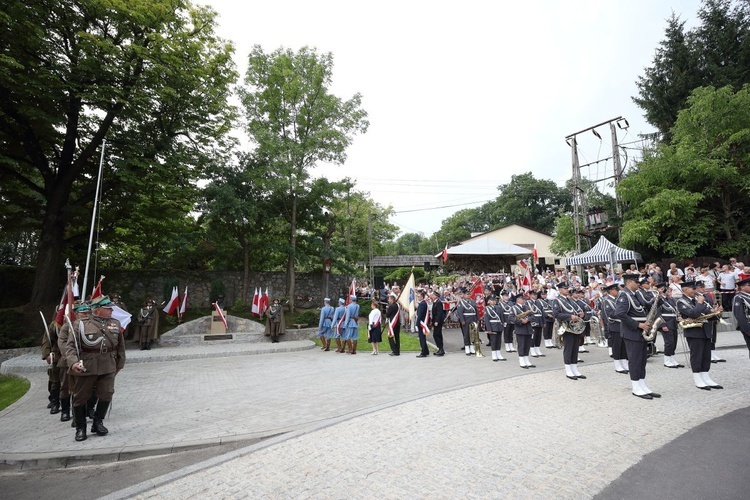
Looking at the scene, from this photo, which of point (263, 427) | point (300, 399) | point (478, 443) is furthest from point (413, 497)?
point (300, 399)

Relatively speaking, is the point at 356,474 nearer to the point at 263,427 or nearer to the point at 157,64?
the point at 263,427

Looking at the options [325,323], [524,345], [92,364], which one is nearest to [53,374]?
[92,364]

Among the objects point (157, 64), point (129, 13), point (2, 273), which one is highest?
point (129, 13)

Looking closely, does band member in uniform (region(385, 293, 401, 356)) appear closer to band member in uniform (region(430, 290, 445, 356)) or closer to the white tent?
band member in uniform (region(430, 290, 445, 356))

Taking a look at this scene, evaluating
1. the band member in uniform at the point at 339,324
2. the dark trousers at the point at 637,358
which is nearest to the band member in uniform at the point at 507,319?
the dark trousers at the point at 637,358

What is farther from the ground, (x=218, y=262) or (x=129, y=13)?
(x=129, y=13)

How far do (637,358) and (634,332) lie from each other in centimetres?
48

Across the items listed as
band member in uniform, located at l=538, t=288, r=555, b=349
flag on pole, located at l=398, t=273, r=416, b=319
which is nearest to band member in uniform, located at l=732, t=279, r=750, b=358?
band member in uniform, located at l=538, t=288, r=555, b=349

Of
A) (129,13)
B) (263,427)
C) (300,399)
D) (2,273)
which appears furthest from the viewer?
(2,273)

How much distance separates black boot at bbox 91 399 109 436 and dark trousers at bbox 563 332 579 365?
8.71m

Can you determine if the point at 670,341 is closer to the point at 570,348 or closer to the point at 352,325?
the point at 570,348

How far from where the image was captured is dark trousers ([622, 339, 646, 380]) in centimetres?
687

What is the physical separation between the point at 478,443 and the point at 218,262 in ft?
63.7

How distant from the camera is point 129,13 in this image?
14.5 m
